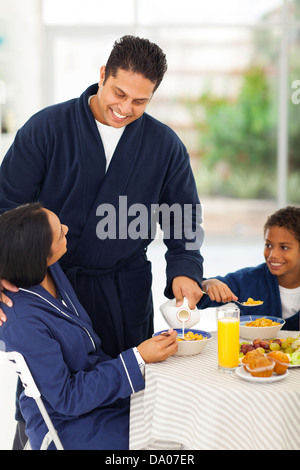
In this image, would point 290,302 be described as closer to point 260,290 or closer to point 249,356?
point 260,290

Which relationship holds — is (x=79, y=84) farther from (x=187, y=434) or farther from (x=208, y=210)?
(x=187, y=434)

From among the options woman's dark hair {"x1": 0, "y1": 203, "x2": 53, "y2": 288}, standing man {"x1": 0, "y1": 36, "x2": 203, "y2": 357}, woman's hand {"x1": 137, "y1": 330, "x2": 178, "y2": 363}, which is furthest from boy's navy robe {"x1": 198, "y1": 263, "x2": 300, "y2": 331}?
woman's dark hair {"x1": 0, "y1": 203, "x2": 53, "y2": 288}

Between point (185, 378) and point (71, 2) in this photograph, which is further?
point (71, 2)

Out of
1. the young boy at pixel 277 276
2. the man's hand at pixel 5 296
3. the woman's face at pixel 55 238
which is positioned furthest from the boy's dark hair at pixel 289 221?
the man's hand at pixel 5 296

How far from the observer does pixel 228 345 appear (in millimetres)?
1755

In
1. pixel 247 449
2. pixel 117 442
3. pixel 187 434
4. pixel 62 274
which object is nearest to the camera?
pixel 247 449

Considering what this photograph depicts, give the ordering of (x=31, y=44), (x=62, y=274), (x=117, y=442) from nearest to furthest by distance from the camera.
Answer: (x=117, y=442) < (x=62, y=274) < (x=31, y=44)

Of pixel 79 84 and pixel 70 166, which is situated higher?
pixel 79 84

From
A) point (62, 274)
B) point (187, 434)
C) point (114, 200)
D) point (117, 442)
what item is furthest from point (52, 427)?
point (114, 200)

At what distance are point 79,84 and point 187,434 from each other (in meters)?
6.52

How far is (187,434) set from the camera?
1688mm

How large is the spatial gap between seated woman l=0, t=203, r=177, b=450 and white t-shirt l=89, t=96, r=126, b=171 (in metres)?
0.49

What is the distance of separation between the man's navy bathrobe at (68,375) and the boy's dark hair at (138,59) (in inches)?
27.8

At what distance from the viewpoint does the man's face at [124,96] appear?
1979 mm
